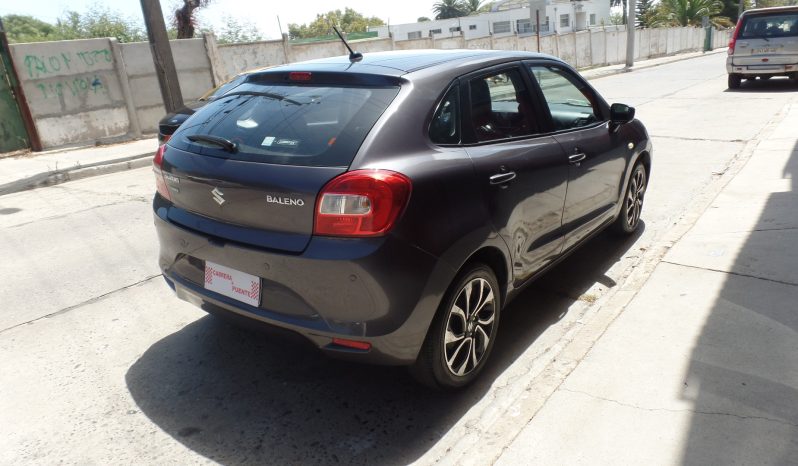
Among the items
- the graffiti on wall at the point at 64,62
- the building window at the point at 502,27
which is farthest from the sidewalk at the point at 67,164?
the building window at the point at 502,27

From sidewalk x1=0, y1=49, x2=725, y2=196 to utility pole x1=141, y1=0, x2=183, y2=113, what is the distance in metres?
1.12

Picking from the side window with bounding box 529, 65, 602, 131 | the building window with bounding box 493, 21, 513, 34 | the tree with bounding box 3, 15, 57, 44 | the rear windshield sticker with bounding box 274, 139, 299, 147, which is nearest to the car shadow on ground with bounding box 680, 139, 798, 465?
the side window with bounding box 529, 65, 602, 131

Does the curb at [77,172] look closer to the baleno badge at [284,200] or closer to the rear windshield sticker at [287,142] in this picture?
the rear windshield sticker at [287,142]

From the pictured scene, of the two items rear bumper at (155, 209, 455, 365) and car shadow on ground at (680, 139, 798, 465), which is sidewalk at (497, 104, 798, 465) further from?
rear bumper at (155, 209, 455, 365)

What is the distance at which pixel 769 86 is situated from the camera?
16766 mm

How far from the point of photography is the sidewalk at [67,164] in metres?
9.55

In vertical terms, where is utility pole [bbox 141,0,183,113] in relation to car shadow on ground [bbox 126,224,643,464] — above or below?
above

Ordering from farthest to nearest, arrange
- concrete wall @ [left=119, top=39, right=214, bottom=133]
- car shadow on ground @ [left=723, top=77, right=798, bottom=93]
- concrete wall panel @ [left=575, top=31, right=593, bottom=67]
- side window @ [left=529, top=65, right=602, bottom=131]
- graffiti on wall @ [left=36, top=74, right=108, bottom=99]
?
concrete wall panel @ [left=575, top=31, right=593, bottom=67], car shadow on ground @ [left=723, top=77, right=798, bottom=93], concrete wall @ [left=119, top=39, right=214, bottom=133], graffiti on wall @ [left=36, top=74, right=108, bottom=99], side window @ [left=529, top=65, right=602, bottom=131]

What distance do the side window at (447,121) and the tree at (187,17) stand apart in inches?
827

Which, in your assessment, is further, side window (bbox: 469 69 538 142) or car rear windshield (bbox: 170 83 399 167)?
side window (bbox: 469 69 538 142)

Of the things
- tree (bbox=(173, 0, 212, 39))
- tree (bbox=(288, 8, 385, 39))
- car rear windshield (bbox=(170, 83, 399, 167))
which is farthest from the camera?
tree (bbox=(288, 8, 385, 39))

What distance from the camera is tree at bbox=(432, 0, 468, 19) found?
11012cm

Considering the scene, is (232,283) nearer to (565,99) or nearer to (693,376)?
(693,376)

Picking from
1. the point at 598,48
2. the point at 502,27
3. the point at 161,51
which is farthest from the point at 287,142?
the point at 502,27
